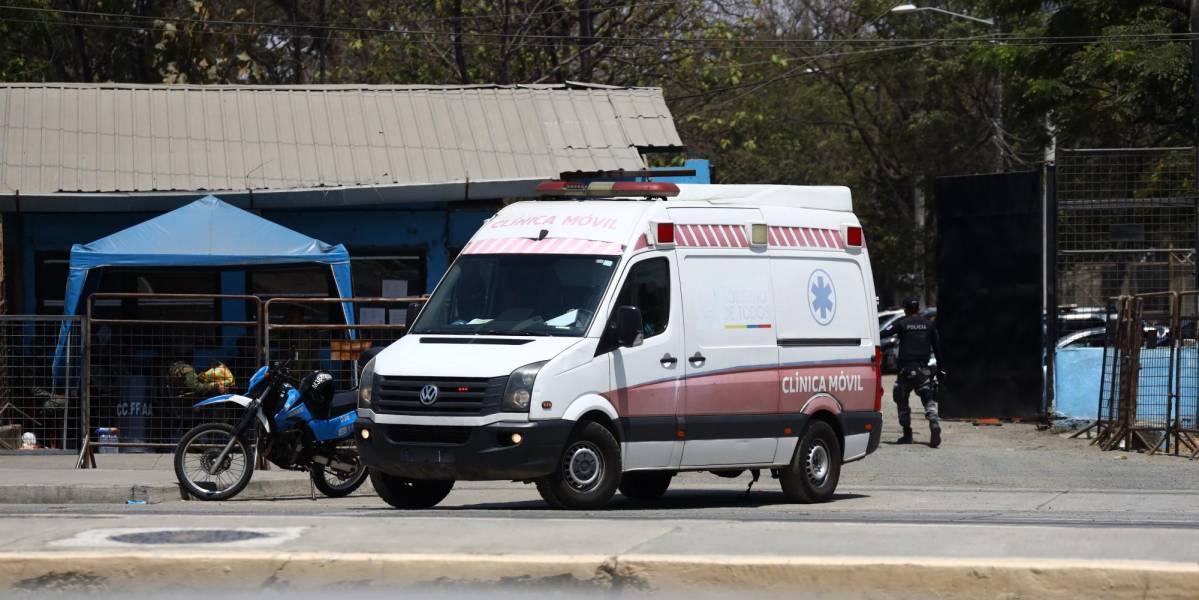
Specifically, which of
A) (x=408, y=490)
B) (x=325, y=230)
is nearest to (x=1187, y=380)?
(x=408, y=490)

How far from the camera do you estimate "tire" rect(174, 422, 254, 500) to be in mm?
13078

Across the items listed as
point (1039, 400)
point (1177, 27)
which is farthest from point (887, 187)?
point (1039, 400)

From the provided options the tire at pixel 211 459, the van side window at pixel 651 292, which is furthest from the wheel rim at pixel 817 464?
the tire at pixel 211 459

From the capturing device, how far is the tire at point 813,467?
41.7ft

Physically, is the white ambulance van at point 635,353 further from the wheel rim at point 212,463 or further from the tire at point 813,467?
the wheel rim at point 212,463

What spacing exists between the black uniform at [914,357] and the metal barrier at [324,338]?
21.9ft

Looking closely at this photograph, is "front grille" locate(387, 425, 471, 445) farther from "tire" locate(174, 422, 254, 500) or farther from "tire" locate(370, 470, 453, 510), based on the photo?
"tire" locate(174, 422, 254, 500)

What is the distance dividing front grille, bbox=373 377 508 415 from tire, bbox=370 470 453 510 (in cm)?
68

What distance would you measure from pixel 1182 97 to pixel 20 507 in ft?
77.7

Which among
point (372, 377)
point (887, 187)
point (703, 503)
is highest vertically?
point (887, 187)

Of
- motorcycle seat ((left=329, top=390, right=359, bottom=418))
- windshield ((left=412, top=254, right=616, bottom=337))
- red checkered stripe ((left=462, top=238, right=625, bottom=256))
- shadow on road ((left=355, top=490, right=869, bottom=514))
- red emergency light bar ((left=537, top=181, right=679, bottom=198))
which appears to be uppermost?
red emergency light bar ((left=537, top=181, right=679, bottom=198))

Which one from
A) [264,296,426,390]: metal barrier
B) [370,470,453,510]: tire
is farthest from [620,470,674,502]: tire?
[264,296,426,390]: metal barrier

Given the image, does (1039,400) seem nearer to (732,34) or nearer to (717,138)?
(732,34)

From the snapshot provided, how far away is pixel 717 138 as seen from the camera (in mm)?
38906
